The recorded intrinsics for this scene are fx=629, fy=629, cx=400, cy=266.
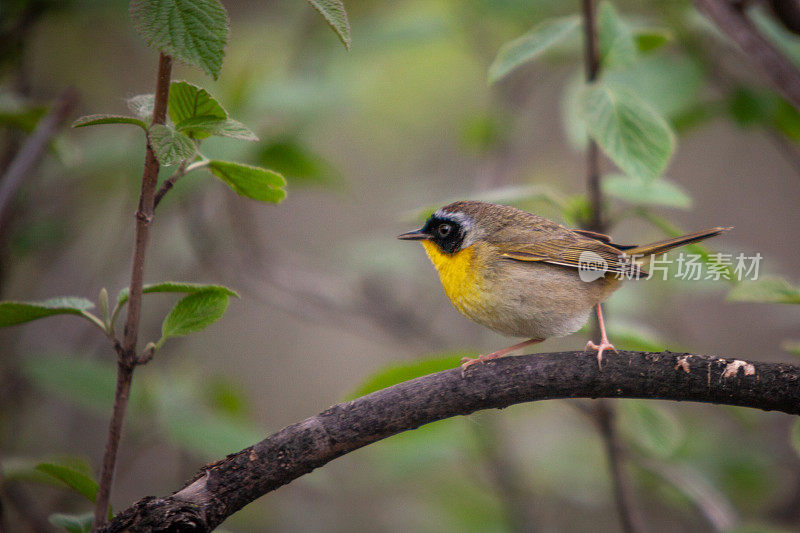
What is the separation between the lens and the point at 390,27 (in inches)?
134

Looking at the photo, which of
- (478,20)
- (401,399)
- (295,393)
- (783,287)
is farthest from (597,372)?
(295,393)

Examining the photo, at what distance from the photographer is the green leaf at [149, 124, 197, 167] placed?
3.78 ft

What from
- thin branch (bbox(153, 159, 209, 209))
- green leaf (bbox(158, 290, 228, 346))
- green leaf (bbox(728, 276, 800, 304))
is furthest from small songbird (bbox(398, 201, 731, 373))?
thin branch (bbox(153, 159, 209, 209))

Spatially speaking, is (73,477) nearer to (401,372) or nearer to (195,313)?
(195,313)

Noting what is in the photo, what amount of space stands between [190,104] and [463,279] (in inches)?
46.9

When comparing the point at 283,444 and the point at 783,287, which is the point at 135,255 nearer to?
the point at 283,444

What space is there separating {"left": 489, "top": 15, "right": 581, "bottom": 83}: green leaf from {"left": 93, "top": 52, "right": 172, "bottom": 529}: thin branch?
111 cm

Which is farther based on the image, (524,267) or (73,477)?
(524,267)

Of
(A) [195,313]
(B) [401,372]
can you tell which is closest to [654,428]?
(B) [401,372]

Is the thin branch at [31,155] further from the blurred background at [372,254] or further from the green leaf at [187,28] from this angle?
the green leaf at [187,28]

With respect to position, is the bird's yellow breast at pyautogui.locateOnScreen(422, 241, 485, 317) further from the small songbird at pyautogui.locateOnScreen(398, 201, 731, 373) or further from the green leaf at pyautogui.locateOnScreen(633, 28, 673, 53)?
the green leaf at pyautogui.locateOnScreen(633, 28, 673, 53)

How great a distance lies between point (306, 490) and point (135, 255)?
3181 millimetres

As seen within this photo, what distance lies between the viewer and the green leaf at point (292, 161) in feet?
9.73

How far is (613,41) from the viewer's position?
Result: 2.20 metres
